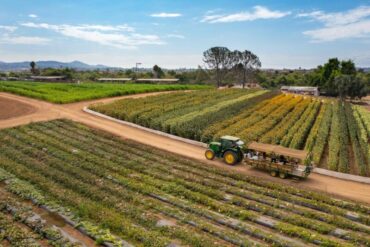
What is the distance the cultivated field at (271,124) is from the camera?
22.0 metres

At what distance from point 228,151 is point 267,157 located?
100 inches

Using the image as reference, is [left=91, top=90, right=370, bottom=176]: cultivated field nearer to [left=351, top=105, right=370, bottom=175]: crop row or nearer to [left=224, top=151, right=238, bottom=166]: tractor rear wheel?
[left=351, top=105, right=370, bottom=175]: crop row

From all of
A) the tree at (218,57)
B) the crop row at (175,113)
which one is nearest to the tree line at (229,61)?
the tree at (218,57)

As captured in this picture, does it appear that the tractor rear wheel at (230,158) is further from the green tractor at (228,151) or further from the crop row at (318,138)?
the crop row at (318,138)

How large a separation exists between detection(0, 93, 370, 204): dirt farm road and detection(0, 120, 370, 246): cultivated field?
1.55 metres

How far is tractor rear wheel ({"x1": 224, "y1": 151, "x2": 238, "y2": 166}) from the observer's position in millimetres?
19422

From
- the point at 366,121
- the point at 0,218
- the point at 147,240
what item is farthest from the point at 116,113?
the point at 366,121

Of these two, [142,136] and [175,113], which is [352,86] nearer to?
[175,113]

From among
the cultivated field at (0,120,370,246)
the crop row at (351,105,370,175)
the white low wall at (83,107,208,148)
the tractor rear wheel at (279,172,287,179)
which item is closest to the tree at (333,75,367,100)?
the crop row at (351,105,370,175)

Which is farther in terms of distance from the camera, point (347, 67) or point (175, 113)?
point (347, 67)

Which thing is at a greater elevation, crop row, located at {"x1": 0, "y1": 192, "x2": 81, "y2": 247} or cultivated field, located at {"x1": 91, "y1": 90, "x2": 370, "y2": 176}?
cultivated field, located at {"x1": 91, "y1": 90, "x2": 370, "y2": 176}

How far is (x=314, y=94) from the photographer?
2916 inches

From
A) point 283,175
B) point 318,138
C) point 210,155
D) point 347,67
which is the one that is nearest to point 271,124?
point 318,138

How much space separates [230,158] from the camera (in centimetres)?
1959
